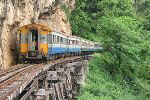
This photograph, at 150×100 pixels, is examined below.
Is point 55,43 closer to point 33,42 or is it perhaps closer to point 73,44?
point 33,42

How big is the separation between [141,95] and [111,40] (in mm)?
5802

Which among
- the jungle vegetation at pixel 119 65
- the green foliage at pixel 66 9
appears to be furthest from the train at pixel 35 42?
the green foliage at pixel 66 9

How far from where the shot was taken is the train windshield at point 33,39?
1398 centimetres

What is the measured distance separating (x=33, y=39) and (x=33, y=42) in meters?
0.20

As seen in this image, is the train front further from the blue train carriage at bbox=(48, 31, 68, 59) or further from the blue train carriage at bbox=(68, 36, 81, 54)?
the blue train carriage at bbox=(68, 36, 81, 54)

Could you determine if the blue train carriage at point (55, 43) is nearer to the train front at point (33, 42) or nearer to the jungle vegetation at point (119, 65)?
the train front at point (33, 42)

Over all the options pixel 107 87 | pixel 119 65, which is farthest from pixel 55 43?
pixel 119 65

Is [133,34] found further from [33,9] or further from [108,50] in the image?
[33,9]

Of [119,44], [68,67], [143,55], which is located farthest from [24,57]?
[143,55]

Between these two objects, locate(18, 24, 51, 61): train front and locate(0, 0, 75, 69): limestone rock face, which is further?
locate(18, 24, 51, 61): train front

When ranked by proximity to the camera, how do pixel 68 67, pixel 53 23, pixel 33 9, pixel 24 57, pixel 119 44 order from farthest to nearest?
pixel 53 23 < pixel 119 44 < pixel 33 9 < pixel 68 67 < pixel 24 57

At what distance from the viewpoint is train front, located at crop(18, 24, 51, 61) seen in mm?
13930

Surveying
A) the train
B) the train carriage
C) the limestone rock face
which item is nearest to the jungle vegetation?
the train carriage

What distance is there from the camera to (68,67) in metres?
15.4
